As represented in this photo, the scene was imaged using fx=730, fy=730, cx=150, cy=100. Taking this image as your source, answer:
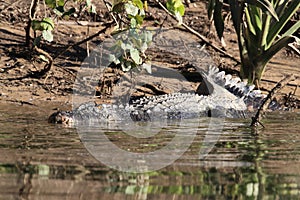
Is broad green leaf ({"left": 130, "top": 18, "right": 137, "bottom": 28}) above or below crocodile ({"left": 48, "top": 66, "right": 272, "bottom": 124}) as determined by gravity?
above

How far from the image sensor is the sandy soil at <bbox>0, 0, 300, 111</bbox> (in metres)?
7.33

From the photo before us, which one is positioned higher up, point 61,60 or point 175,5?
point 175,5

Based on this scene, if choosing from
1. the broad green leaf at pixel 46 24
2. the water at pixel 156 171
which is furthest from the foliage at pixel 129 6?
the water at pixel 156 171

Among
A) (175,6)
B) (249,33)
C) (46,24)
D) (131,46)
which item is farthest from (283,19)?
(46,24)

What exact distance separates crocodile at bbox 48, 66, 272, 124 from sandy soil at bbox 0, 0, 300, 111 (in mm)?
406

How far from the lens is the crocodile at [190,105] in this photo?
618cm

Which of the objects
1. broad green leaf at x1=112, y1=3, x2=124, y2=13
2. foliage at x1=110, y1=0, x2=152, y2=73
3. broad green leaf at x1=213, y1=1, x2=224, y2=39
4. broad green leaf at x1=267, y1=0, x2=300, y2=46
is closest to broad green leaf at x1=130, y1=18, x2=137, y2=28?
foliage at x1=110, y1=0, x2=152, y2=73

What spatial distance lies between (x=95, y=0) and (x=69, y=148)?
5460 mm

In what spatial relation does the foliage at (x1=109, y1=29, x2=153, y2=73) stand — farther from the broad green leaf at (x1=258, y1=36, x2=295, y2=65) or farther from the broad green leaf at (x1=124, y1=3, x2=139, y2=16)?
the broad green leaf at (x1=258, y1=36, x2=295, y2=65)

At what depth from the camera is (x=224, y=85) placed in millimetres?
7938

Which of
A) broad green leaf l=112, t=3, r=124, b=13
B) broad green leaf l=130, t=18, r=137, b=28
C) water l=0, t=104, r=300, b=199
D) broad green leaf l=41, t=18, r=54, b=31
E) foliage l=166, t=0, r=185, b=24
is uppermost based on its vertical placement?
foliage l=166, t=0, r=185, b=24

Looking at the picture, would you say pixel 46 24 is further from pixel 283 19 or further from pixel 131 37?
pixel 283 19

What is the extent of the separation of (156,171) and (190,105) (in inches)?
146

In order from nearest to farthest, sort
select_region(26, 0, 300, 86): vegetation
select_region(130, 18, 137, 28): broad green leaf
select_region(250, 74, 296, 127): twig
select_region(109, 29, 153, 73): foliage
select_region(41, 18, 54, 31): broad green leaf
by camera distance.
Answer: select_region(250, 74, 296, 127): twig, select_region(130, 18, 137, 28): broad green leaf, select_region(41, 18, 54, 31): broad green leaf, select_region(109, 29, 153, 73): foliage, select_region(26, 0, 300, 86): vegetation
